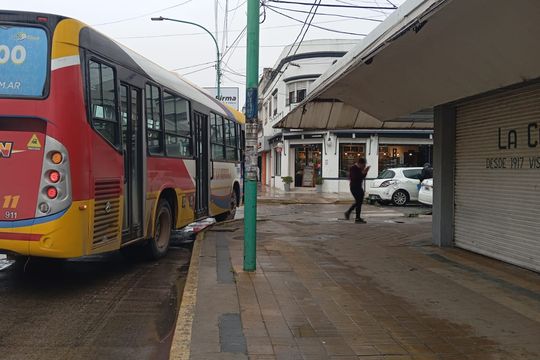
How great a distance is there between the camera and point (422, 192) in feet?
62.4

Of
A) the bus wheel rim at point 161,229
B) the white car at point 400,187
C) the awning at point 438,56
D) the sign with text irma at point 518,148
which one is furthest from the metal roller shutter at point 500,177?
the white car at point 400,187

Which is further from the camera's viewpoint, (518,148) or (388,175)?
(388,175)

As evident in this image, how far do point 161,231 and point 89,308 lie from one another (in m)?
3.10

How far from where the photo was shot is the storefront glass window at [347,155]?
96.4 ft

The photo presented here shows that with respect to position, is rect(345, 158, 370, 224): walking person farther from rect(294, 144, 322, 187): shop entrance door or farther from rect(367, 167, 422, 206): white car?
rect(294, 144, 322, 187): shop entrance door

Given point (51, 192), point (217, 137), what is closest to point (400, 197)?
point (217, 137)

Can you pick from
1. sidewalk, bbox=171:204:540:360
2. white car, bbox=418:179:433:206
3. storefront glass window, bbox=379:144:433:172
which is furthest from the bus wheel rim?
storefront glass window, bbox=379:144:433:172

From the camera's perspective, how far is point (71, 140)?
5902 mm

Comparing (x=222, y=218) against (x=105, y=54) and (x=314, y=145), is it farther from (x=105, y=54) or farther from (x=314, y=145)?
(x=314, y=145)

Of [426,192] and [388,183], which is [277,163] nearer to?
[388,183]

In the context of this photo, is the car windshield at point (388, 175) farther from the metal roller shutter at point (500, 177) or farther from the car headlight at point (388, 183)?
the metal roller shutter at point (500, 177)

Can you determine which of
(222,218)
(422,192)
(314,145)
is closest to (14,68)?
(222,218)

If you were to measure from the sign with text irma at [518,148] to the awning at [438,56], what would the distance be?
0.85 m

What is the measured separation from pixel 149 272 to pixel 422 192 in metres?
13.1
